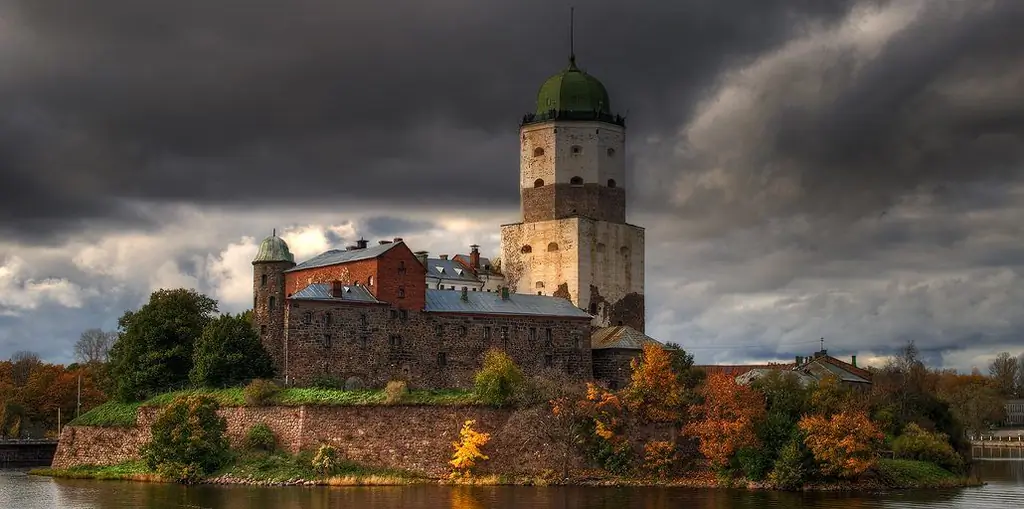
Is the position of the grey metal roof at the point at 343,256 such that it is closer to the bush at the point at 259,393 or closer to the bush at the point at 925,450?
the bush at the point at 259,393

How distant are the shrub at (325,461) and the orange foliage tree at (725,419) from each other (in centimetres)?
1496

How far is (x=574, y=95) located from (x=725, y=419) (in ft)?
95.7

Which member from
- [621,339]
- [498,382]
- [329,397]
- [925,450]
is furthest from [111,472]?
[925,450]

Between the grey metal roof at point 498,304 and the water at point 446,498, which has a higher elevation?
the grey metal roof at point 498,304

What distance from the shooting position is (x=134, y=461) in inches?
2435

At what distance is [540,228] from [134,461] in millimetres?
28545

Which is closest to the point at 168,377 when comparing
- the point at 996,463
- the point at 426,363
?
the point at 426,363

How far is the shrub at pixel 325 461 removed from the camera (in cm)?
5675

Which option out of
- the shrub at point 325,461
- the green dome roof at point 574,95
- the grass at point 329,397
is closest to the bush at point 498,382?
the grass at point 329,397

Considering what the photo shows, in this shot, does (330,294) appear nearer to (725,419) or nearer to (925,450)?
(725,419)

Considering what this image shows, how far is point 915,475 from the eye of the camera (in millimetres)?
59750

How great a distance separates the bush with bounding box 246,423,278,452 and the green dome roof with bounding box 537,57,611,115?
1193 inches

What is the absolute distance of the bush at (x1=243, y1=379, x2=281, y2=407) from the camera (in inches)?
2344

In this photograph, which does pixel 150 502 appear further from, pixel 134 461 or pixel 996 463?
pixel 996 463
